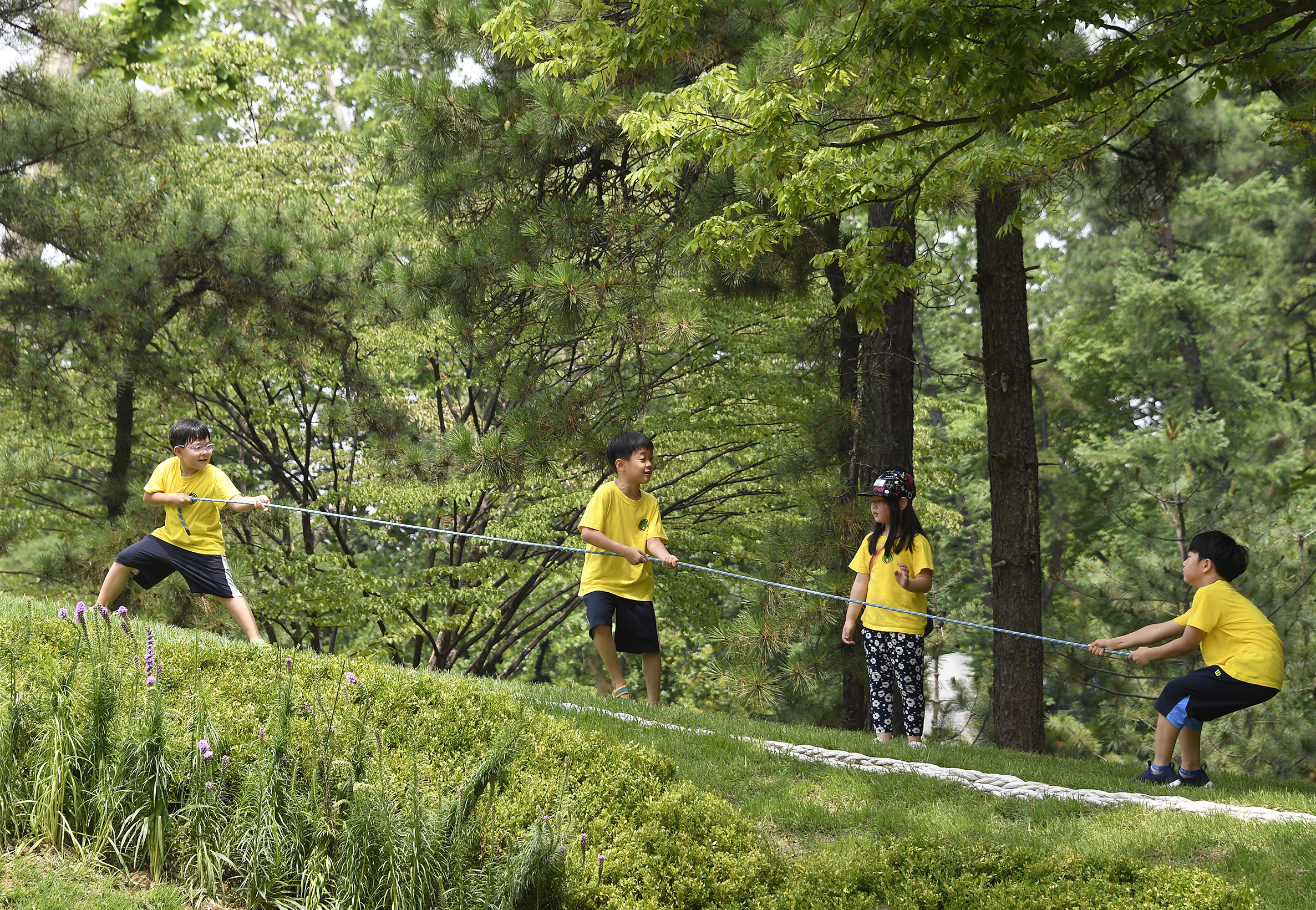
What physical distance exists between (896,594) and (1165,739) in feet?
5.65

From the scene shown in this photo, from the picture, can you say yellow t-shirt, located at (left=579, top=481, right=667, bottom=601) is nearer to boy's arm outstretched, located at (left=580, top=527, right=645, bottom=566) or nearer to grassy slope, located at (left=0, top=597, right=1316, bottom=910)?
boy's arm outstretched, located at (left=580, top=527, right=645, bottom=566)

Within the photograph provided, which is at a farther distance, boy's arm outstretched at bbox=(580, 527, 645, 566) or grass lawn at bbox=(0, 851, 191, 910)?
boy's arm outstretched at bbox=(580, 527, 645, 566)

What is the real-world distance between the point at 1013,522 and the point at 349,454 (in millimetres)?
10551

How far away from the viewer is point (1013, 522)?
7.53 meters

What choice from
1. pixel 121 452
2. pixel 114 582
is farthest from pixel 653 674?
pixel 121 452

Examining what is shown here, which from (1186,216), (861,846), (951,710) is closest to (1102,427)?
(1186,216)

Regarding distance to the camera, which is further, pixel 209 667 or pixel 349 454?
pixel 349 454

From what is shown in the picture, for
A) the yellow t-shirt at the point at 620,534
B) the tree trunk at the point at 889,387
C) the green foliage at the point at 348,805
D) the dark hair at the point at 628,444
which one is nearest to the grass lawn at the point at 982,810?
the green foliage at the point at 348,805

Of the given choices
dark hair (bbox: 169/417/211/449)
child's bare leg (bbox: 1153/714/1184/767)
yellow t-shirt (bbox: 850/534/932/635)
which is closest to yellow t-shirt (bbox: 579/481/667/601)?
yellow t-shirt (bbox: 850/534/932/635)

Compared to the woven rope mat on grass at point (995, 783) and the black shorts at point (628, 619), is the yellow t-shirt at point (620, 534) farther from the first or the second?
the woven rope mat on grass at point (995, 783)

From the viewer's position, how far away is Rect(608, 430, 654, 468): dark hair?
6766mm

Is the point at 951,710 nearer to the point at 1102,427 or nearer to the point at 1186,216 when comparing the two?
the point at 1102,427

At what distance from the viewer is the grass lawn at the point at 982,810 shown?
4160mm

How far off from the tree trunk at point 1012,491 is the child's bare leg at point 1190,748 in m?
1.69
